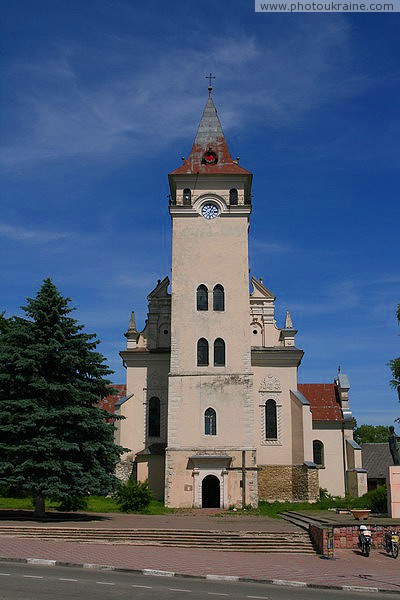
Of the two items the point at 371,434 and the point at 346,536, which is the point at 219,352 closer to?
the point at 346,536

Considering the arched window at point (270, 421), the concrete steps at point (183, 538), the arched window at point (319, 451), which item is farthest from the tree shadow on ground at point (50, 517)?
the arched window at point (319, 451)

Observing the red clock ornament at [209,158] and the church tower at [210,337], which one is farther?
the red clock ornament at [209,158]

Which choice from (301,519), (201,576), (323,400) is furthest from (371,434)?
(201,576)

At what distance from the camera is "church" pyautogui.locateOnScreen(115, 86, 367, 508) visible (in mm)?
37469

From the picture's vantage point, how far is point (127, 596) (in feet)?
41.7

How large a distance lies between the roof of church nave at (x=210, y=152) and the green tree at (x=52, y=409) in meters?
16.6

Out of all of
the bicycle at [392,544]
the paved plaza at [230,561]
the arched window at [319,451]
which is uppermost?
the arched window at [319,451]

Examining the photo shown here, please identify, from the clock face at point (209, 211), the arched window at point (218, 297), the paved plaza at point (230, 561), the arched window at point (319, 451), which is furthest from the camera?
the arched window at point (319, 451)

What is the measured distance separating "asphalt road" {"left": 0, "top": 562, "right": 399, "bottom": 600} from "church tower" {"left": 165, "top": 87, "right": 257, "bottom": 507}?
21085mm

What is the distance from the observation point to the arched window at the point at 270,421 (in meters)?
40.8

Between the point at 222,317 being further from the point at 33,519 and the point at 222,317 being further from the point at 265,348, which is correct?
the point at 33,519

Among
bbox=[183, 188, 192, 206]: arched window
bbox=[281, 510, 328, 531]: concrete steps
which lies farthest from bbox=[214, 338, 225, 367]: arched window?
bbox=[281, 510, 328, 531]: concrete steps

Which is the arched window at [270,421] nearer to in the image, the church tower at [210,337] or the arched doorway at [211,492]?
the church tower at [210,337]

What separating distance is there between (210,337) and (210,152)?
1254cm
